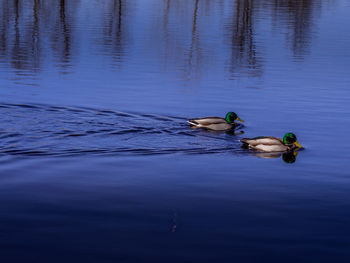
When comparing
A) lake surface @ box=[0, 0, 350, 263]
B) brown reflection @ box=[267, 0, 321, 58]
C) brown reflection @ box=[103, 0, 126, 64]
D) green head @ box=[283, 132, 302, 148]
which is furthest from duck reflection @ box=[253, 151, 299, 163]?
brown reflection @ box=[267, 0, 321, 58]

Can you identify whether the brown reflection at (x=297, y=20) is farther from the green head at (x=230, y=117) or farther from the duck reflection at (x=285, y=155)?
the duck reflection at (x=285, y=155)

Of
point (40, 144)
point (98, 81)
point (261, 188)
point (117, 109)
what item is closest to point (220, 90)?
point (98, 81)

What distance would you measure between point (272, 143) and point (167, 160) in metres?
3.16

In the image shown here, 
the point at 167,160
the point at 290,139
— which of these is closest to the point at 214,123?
the point at 290,139

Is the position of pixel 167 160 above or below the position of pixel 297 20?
below

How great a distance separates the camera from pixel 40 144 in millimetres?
17750

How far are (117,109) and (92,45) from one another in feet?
80.2

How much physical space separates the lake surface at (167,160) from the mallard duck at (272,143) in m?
0.29

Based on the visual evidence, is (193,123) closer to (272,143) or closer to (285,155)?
(272,143)

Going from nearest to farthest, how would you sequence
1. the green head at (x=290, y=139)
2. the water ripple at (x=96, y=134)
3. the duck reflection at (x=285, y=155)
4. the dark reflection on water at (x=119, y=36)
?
the water ripple at (x=96, y=134) < the duck reflection at (x=285, y=155) < the green head at (x=290, y=139) < the dark reflection on water at (x=119, y=36)

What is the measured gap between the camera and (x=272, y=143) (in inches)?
733

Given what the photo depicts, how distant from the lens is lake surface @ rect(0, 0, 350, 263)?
36.2 feet

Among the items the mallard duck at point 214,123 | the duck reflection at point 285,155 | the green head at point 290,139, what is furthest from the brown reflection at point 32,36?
the duck reflection at point 285,155

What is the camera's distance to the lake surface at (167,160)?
36.2 feet
